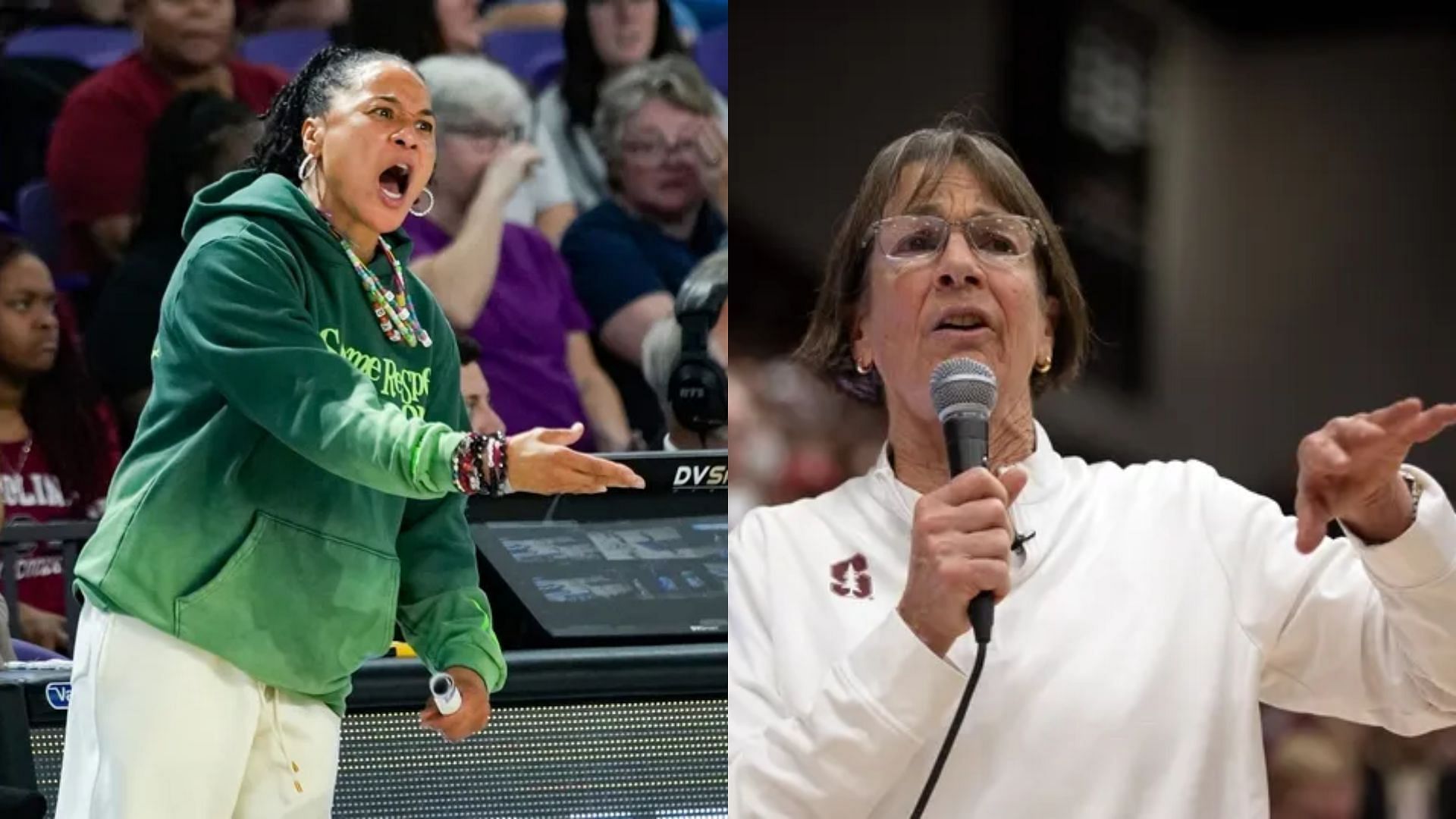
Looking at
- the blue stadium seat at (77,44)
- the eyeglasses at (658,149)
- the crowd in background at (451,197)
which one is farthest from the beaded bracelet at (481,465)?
the blue stadium seat at (77,44)

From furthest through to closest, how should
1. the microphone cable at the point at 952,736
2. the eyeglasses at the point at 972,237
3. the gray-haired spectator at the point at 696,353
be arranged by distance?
the gray-haired spectator at the point at 696,353 → the eyeglasses at the point at 972,237 → the microphone cable at the point at 952,736

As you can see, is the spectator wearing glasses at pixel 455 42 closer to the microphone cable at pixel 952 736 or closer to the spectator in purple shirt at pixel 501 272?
the spectator in purple shirt at pixel 501 272

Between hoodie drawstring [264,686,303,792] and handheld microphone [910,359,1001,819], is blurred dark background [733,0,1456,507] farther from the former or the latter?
hoodie drawstring [264,686,303,792]

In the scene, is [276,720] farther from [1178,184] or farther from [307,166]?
[1178,184]

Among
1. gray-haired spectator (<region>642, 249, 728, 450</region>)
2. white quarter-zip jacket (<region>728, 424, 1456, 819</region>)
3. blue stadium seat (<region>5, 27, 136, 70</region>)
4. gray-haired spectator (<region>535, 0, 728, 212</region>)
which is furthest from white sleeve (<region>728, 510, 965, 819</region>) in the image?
blue stadium seat (<region>5, 27, 136, 70</region>)

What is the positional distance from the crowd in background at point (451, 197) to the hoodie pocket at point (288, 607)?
0.84 metres

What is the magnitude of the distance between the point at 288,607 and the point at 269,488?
0.10 metres

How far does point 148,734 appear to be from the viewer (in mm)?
1567

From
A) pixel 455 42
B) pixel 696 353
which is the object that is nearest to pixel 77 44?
pixel 455 42

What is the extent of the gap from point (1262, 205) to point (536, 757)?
38.6 inches

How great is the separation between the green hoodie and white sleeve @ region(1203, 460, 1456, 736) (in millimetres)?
690

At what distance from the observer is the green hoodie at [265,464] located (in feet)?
5.04

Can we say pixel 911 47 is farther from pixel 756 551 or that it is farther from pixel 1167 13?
pixel 756 551

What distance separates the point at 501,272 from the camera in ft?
8.50
